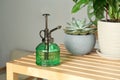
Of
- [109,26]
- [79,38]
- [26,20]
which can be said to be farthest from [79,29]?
[26,20]

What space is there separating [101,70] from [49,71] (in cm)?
20

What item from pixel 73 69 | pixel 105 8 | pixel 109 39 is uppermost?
pixel 105 8

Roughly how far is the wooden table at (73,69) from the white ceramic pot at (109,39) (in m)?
0.04

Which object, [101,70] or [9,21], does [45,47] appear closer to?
[101,70]

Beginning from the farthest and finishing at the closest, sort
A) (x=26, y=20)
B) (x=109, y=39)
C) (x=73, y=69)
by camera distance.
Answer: (x=26, y=20) < (x=109, y=39) < (x=73, y=69)

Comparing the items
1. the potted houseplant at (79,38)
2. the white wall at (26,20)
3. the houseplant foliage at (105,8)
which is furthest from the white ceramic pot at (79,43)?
the white wall at (26,20)

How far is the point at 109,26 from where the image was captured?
1080mm

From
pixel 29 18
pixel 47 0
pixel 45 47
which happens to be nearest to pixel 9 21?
pixel 29 18

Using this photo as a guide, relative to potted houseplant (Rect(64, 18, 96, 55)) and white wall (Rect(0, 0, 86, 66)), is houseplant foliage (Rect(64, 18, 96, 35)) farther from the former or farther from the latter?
white wall (Rect(0, 0, 86, 66))

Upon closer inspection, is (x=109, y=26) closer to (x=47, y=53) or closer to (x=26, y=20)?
(x=47, y=53)

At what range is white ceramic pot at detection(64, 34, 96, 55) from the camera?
1.15 metres

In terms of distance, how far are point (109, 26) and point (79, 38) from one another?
0.50 feet

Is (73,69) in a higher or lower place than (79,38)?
lower

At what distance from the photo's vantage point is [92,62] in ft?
3.56
